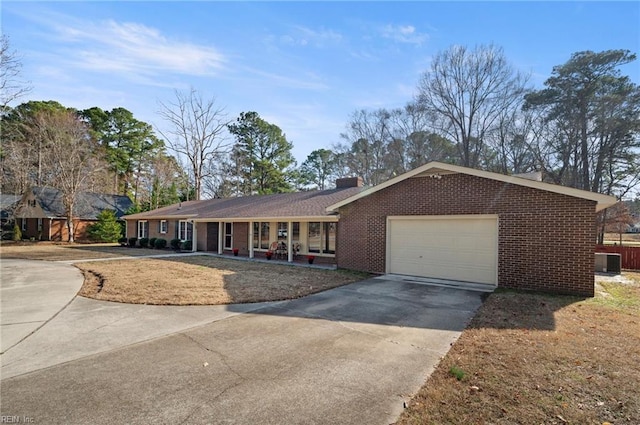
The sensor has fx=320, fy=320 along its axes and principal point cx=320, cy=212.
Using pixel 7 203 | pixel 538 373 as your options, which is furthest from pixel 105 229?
pixel 538 373

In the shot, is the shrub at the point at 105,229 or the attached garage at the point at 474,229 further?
the shrub at the point at 105,229

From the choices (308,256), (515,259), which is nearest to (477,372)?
(515,259)

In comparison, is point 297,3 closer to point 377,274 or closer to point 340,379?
point 377,274

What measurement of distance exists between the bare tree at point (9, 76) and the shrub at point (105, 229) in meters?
13.2

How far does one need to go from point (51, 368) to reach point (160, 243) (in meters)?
20.1

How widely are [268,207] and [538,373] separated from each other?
15.4 m

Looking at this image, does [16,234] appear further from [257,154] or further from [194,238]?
[257,154]

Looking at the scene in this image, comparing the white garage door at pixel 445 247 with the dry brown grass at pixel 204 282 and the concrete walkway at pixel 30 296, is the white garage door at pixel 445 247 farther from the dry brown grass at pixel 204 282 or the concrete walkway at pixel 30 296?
the concrete walkway at pixel 30 296

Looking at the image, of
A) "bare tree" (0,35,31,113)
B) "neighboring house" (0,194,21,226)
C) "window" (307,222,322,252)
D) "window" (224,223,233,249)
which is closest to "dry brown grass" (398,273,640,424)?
"window" (307,222,322,252)

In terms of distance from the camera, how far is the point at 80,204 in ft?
101

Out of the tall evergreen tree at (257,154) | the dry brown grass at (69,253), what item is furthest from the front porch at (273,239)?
the tall evergreen tree at (257,154)

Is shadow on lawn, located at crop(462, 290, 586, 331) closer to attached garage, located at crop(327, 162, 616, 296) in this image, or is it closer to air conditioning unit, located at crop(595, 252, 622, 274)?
attached garage, located at crop(327, 162, 616, 296)

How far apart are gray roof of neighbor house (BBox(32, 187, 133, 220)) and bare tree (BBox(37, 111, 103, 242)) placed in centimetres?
83

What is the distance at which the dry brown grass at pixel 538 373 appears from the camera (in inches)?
121
